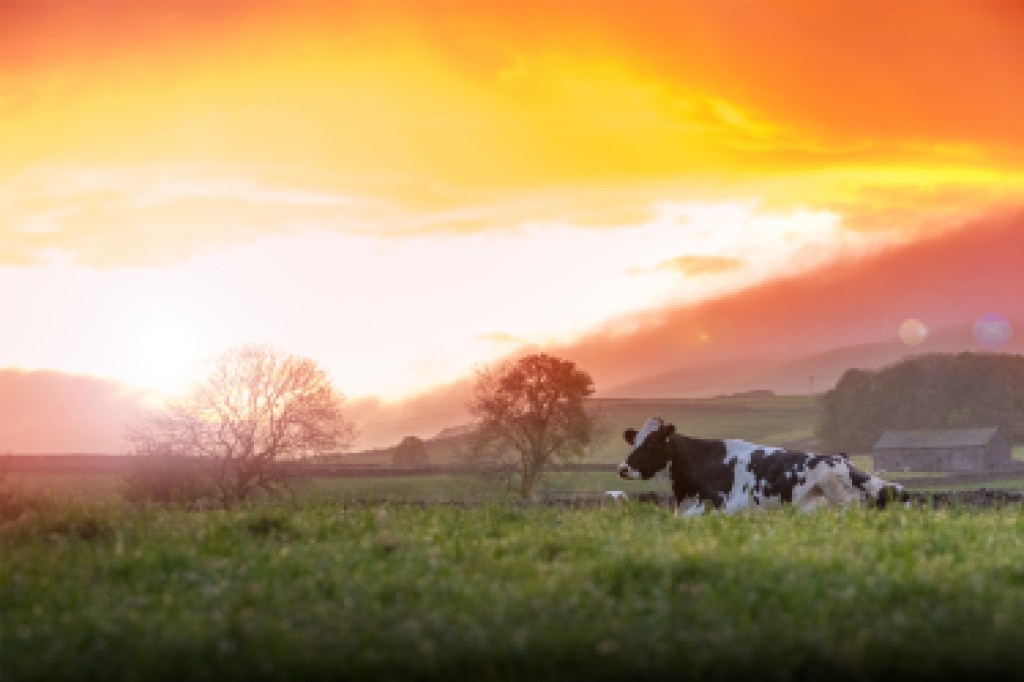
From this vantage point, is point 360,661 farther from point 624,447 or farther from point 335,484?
point 624,447

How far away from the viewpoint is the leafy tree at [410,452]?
124 m

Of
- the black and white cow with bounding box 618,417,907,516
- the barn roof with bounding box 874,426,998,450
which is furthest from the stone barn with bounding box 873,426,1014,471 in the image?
the black and white cow with bounding box 618,417,907,516

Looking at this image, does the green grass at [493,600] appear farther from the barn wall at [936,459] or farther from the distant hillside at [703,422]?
the barn wall at [936,459]

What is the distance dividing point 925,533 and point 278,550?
8275 mm

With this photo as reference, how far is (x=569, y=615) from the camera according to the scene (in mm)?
10781

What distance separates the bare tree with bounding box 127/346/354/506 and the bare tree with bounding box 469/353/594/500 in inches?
664

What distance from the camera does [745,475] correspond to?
27.0 meters

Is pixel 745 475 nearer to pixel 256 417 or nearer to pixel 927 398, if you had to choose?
pixel 256 417

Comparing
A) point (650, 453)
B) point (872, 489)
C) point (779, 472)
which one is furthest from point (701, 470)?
point (872, 489)

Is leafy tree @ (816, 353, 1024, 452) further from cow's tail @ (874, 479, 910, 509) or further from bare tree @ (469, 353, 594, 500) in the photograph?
cow's tail @ (874, 479, 910, 509)

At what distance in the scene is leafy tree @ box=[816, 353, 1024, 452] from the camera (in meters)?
156

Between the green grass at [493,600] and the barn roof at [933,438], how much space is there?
443 ft

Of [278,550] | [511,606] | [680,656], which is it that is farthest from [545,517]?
[680,656]

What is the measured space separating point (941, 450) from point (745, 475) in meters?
130
